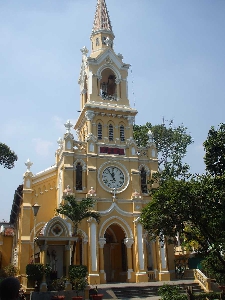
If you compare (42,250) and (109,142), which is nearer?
(42,250)

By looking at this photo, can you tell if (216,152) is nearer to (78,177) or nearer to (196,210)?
(196,210)

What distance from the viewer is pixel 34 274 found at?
1723 centimetres

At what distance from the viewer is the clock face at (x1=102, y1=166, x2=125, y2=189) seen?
86.9ft

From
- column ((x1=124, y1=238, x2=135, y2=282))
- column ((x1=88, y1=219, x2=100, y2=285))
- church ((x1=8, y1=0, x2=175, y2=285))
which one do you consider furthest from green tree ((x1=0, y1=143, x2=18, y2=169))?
column ((x1=124, y1=238, x2=135, y2=282))

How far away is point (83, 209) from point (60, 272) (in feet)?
12.6

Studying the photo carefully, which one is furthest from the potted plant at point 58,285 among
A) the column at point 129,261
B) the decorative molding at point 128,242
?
the decorative molding at point 128,242

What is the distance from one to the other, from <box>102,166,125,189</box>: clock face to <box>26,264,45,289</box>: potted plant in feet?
33.4

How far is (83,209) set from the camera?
20453 mm

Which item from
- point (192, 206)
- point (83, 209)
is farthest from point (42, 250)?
point (192, 206)

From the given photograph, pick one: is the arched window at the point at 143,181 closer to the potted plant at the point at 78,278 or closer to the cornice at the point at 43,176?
the cornice at the point at 43,176

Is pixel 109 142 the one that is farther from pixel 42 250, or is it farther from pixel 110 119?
pixel 42 250

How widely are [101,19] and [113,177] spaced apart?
15.9m

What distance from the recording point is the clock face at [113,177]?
2649 centimetres

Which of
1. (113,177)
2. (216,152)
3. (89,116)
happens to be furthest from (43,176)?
(216,152)
